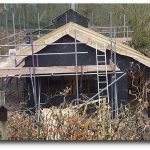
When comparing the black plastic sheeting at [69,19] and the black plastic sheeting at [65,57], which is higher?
the black plastic sheeting at [69,19]

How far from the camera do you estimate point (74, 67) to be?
1105cm

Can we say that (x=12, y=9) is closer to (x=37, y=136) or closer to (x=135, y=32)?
(x=135, y=32)

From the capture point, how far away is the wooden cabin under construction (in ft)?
36.1

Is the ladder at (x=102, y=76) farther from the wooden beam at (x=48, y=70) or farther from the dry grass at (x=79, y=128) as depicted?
the dry grass at (x=79, y=128)

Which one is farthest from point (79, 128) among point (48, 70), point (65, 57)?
point (65, 57)

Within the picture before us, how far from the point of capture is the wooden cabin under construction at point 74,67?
11.0 m

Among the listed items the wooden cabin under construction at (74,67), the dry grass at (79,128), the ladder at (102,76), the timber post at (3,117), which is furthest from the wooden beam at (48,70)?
the timber post at (3,117)

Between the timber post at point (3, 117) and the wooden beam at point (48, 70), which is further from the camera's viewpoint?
the wooden beam at point (48, 70)

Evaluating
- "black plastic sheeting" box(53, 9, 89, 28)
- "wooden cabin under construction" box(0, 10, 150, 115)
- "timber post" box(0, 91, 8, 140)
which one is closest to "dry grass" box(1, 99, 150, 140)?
"timber post" box(0, 91, 8, 140)

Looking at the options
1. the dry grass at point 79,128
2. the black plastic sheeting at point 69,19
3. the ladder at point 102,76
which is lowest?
the dry grass at point 79,128

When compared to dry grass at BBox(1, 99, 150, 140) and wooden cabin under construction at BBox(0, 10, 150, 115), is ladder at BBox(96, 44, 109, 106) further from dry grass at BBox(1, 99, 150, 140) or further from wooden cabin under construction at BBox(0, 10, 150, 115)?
dry grass at BBox(1, 99, 150, 140)

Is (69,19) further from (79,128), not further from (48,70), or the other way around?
(79,128)

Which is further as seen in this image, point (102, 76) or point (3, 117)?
point (102, 76)

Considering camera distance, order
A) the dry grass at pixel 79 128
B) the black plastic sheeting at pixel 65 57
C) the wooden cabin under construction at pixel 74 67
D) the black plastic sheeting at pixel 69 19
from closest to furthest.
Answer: the dry grass at pixel 79 128, the wooden cabin under construction at pixel 74 67, the black plastic sheeting at pixel 65 57, the black plastic sheeting at pixel 69 19
